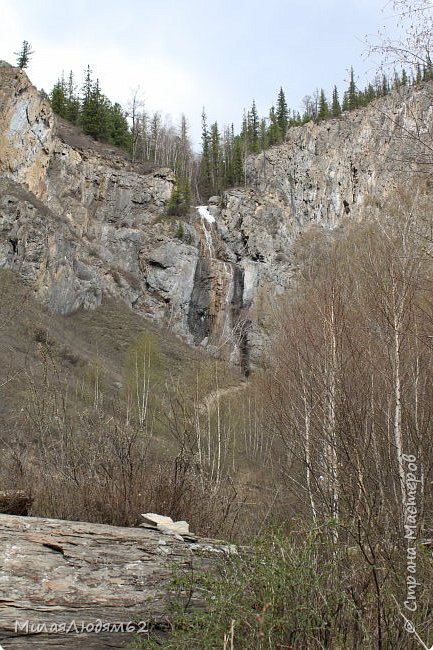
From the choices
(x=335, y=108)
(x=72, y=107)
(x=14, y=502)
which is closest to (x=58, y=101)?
(x=72, y=107)

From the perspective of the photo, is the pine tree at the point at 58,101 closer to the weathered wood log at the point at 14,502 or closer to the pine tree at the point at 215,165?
the pine tree at the point at 215,165

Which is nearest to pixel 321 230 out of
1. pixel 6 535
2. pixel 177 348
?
pixel 177 348

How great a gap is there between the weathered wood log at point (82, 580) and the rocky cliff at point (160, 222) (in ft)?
85.8

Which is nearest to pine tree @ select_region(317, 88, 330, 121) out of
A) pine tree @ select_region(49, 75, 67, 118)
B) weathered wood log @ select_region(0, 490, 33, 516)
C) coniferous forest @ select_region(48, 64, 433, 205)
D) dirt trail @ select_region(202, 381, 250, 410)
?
coniferous forest @ select_region(48, 64, 433, 205)

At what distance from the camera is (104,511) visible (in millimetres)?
4852

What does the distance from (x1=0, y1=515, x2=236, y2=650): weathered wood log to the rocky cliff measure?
26.2 meters

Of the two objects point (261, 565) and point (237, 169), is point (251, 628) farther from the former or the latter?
point (237, 169)

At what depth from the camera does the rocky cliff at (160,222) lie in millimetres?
32094

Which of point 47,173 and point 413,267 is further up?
point 47,173

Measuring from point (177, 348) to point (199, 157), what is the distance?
4463 cm

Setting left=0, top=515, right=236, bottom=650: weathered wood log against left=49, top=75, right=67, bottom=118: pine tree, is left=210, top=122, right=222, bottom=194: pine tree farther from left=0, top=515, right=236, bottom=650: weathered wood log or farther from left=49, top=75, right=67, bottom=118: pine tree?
left=0, top=515, right=236, bottom=650: weathered wood log

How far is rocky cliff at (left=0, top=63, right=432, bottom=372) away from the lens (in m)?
32.1

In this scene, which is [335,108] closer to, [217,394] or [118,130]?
[118,130]

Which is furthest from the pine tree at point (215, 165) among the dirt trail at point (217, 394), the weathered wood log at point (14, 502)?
the weathered wood log at point (14, 502)
